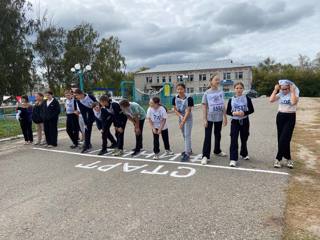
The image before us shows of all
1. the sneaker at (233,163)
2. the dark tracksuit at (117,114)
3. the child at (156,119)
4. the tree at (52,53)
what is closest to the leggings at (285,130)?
the sneaker at (233,163)

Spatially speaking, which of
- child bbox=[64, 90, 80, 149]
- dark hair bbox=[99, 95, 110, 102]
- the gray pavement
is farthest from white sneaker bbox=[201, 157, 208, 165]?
child bbox=[64, 90, 80, 149]

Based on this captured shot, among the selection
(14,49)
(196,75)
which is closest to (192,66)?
(196,75)

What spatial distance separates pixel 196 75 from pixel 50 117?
237ft

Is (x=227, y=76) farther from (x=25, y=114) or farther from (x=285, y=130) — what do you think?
(x=285, y=130)

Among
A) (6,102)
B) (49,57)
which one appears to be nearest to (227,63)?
(49,57)

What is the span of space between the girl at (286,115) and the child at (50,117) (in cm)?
645

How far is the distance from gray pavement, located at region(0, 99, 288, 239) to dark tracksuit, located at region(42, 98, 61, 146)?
2.15m

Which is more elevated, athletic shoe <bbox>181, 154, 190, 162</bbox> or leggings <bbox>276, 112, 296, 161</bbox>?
leggings <bbox>276, 112, 296, 161</bbox>

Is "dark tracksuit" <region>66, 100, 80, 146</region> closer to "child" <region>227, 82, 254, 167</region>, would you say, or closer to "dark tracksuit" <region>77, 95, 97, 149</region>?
"dark tracksuit" <region>77, 95, 97, 149</region>

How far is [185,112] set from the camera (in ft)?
23.7

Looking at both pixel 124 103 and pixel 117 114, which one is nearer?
pixel 124 103

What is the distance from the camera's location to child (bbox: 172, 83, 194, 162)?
7.16 meters

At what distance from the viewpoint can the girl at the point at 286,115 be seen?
6.09m

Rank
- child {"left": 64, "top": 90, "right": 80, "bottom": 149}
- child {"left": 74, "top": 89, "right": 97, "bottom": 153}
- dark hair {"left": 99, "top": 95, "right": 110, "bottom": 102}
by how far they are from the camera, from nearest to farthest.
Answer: dark hair {"left": 99, "top": 95, "right": 110, "bottom": 102} → child {"left": 74, "top": 89, "right": 97, "bottom": 153} → child {"left": 64, "top": 90, "right": 80, "bottom": 149}
